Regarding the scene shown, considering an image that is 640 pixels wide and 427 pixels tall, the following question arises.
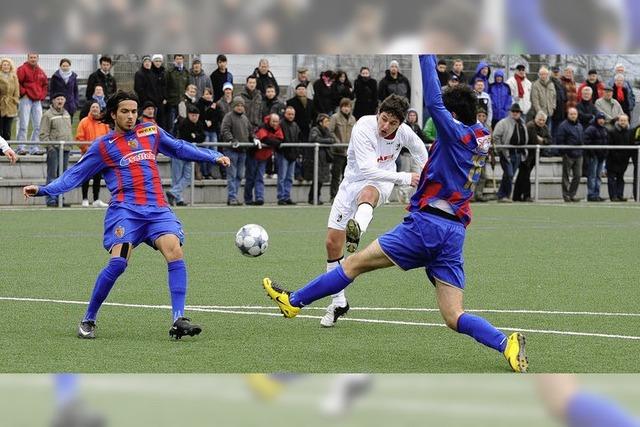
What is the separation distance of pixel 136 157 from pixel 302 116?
16987 mm

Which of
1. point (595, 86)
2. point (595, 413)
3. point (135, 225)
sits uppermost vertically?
point (595, 86)

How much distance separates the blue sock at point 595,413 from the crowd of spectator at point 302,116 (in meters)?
19.6

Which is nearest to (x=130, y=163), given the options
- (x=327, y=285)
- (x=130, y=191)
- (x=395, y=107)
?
(x=130, y=191)

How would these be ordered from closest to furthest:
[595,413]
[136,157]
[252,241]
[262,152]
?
1. [595,413]
2. [136,157]
3. [252,241]
4. [262,152]

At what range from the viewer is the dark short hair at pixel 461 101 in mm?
6809

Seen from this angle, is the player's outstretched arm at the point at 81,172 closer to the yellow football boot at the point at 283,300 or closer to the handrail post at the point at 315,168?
the yellow football boot at the point at 283,300

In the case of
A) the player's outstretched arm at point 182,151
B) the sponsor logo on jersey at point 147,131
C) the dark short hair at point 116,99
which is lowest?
the player's outstretched arm at point 182,151

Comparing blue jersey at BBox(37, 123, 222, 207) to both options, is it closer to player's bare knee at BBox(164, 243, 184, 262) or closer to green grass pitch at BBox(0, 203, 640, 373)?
player's bare knee at BBox(164, 243, 184, 262)

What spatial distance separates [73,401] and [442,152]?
615 centimetres

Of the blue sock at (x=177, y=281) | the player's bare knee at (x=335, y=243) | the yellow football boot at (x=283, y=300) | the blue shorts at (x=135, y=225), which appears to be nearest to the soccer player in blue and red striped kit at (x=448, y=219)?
the yellow football boot at (x=283, y=300)

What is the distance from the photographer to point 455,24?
43.6 inches

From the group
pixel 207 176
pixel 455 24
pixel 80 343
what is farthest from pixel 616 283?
pixel 207 176

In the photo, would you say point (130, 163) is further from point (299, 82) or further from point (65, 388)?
point (299, 82)

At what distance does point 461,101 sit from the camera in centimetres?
683
